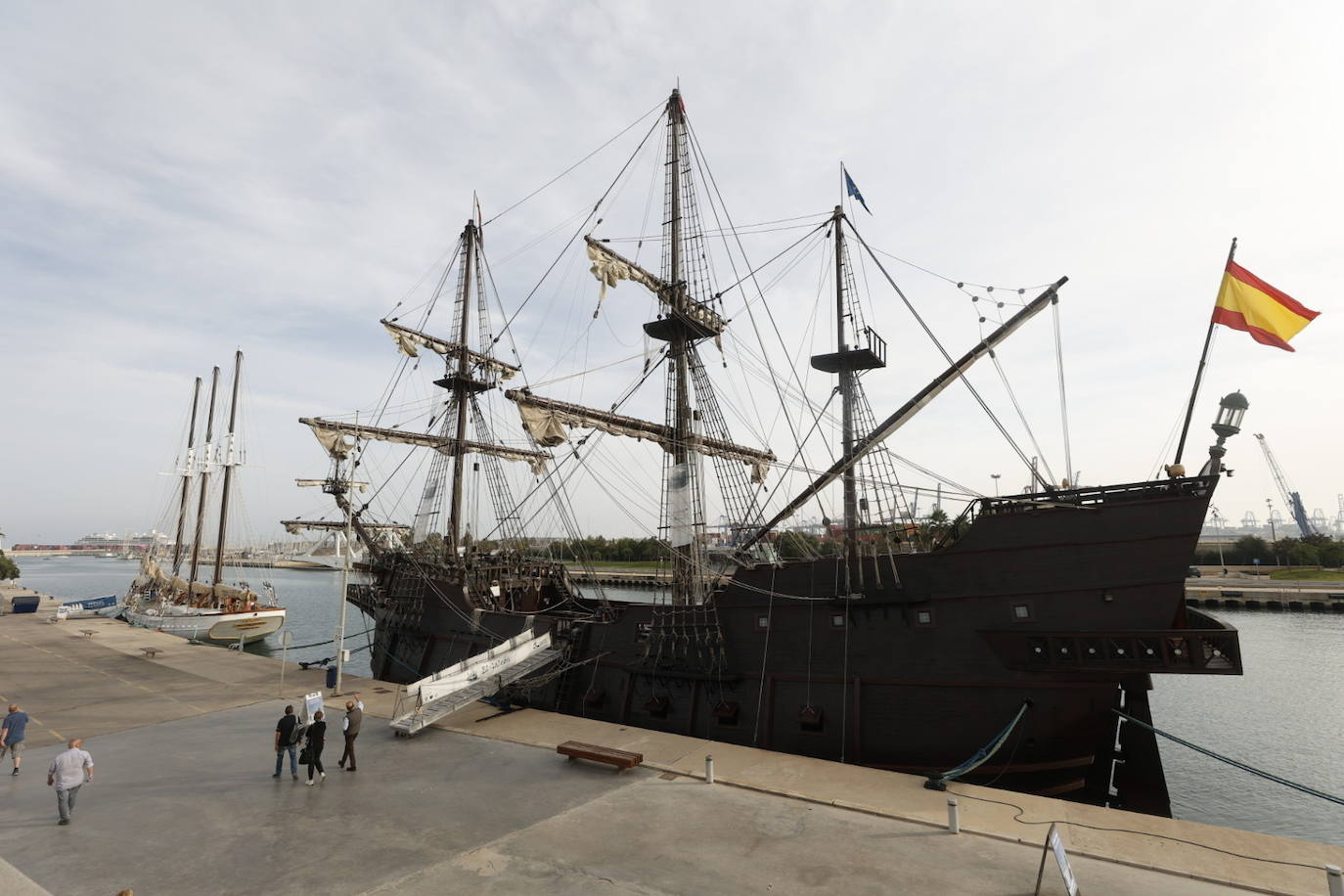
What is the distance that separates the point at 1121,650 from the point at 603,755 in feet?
28.4

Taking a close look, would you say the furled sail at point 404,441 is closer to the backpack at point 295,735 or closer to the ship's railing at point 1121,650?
the backpack at point 295,735

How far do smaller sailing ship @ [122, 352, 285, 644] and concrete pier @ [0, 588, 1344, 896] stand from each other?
29.4 m

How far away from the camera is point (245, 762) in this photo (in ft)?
33.9

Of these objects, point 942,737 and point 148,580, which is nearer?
point 942,737

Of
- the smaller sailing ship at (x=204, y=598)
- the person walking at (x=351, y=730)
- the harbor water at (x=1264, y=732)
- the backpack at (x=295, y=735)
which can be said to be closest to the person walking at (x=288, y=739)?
the backpack at (x=295, y=735)

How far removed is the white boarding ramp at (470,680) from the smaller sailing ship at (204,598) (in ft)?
102

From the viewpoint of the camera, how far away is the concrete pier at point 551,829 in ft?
21.4

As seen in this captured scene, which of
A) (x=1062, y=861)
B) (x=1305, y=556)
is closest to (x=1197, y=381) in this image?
(x=1062, y=861)

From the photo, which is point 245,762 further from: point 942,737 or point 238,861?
point 942,737

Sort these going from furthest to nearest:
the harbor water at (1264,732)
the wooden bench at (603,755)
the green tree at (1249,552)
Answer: the green tree at (1249,552)
the harbor water at (1264,732)
the wooden bench at (603,755)

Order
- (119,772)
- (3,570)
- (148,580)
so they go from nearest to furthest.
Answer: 1. (119,772)
2. (148,580)
3. (3,570)

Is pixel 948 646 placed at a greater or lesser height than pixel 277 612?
greater

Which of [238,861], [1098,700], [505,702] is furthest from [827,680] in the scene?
[238,861]

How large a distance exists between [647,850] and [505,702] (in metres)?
8.81
